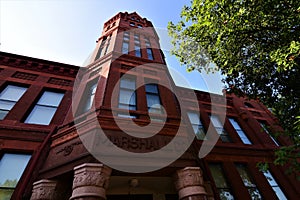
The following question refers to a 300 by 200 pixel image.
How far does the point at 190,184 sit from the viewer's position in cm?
534

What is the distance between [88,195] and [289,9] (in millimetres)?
8667

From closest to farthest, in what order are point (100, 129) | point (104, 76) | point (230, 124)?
point (100, 129) → point (104, 76) → point (230, 124)

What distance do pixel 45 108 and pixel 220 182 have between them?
9.23 meters

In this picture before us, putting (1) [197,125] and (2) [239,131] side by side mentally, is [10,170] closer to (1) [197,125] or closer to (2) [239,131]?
(1) [197,125]

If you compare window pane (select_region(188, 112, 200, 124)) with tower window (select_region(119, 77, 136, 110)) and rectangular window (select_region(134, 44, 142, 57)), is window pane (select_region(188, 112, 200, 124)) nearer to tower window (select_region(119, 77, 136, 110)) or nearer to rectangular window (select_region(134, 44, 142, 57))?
tower window (select_region(119, 77, 136, 110))

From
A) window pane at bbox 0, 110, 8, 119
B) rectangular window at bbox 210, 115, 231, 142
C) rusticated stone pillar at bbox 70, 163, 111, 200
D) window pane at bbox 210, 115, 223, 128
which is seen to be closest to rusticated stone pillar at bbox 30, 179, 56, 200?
rusticated stone pillar at bbox 70, 163, 111, 200

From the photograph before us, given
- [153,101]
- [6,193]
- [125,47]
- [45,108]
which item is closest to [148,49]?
[125,47]

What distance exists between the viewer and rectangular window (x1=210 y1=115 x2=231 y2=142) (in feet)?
38.0

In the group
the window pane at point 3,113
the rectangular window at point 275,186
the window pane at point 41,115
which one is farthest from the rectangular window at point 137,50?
the rectangular window at point 275,186

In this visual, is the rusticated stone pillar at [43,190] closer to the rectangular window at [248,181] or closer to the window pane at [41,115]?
the window pane at [41,115]

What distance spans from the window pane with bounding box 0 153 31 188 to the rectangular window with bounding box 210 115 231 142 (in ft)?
33.9

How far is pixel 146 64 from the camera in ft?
34.4

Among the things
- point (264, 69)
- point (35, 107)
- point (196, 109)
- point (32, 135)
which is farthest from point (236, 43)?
point (35, 107)

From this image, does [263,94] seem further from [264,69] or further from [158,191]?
[158,191]
